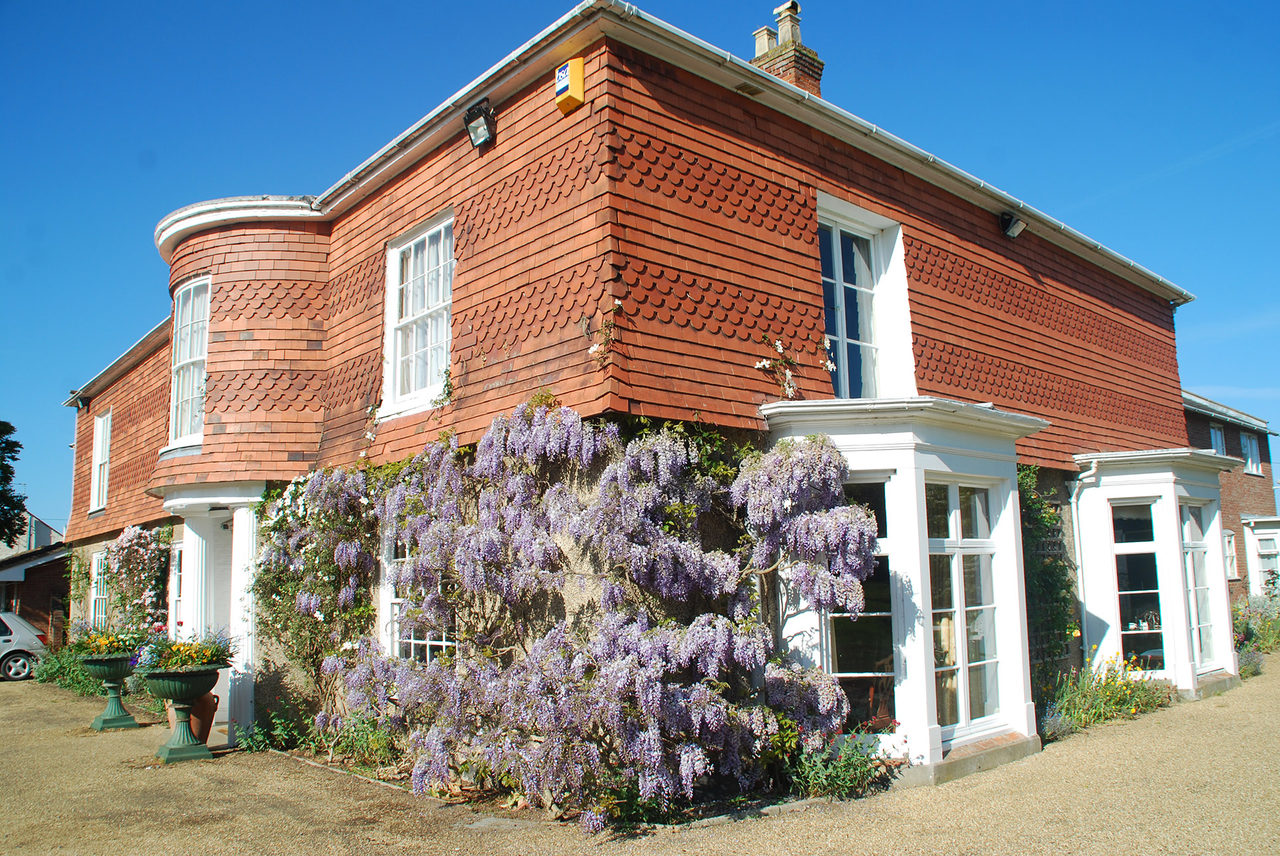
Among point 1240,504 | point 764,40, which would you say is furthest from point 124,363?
point 1240,504

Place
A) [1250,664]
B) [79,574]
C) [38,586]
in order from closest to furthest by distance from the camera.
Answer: [1250,664] < [79,574] < [38,586]

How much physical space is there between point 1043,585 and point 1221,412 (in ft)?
52.0

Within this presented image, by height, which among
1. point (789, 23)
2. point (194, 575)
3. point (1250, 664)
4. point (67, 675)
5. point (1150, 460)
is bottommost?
point (67, 675)

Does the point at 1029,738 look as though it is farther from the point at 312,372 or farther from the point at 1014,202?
the point at 312,372

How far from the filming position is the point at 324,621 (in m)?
9.23

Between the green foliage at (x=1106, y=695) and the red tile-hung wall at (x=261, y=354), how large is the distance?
349 inches

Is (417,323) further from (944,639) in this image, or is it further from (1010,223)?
(1010,223)

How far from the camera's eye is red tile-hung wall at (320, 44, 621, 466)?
689 cm

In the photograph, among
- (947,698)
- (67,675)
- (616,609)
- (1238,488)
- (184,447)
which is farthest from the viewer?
(1238,488)

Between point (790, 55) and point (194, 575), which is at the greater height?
point (790, 55)

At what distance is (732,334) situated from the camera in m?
7.46

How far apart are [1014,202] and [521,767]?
8.94m

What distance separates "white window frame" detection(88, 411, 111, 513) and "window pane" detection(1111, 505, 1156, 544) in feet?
57.8

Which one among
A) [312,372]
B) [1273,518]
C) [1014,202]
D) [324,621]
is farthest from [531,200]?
[1273,518]
